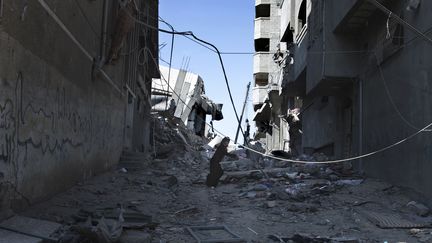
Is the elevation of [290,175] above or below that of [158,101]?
below

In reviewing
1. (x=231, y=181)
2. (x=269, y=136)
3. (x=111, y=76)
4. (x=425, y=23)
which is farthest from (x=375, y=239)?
(x=269, y=136)

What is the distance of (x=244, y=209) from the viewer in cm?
888

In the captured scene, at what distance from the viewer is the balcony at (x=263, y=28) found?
40844mm

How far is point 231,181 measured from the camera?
44.1ft

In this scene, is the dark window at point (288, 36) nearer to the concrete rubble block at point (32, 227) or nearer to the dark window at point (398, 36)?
the dark window at point (398, 36)

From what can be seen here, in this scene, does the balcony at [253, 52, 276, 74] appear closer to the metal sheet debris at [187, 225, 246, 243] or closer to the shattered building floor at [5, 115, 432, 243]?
the shattered building floor at [5, 115, 432, 243]

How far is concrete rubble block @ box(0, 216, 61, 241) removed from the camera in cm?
473

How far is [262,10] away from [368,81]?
31071mm

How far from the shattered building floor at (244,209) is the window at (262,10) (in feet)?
98.9

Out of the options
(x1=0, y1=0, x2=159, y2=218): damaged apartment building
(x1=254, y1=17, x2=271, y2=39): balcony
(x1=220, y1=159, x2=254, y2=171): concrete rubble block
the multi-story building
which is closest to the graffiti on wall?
(x1=0, y1=0, x2=159, y2=218): damaged apartment building

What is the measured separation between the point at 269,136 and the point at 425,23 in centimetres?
3311

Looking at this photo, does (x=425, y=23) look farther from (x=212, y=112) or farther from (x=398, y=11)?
(x=212, y=112)

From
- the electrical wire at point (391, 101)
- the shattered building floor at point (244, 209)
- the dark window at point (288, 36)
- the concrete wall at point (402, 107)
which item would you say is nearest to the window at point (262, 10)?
the dark window at point (288, 36)

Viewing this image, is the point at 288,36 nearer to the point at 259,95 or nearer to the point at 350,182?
the point at 259,95
